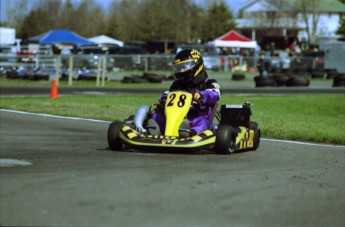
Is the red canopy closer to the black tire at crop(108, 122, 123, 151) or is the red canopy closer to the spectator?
the spectator

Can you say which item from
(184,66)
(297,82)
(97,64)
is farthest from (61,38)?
(184,66)

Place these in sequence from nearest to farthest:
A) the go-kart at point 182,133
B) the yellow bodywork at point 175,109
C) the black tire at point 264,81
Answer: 1. the go-kart at point 182,133
2. the yellow bodywork at point 175,109
3. the black tire at point 264,81

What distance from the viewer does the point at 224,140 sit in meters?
9.89

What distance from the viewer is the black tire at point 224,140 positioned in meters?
9.90

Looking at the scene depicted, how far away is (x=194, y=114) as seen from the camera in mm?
10500

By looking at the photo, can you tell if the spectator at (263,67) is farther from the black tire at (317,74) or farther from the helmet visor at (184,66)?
the helmet visor at (184,66)

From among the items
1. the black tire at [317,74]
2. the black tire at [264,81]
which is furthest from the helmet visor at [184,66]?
the black tire at [317,74]

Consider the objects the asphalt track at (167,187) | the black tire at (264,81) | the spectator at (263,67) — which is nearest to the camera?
the asphalt track at (167,187)

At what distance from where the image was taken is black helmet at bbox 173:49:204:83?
1061 cm

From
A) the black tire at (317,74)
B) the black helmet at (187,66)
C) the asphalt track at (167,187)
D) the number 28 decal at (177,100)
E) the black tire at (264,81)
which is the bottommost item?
the black tire at (317,74)

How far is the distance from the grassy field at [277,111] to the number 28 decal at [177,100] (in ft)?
9.84

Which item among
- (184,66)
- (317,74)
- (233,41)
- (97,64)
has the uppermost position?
(184,66)

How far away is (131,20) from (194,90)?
63.3 meters

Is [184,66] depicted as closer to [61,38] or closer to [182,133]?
[182,133]
